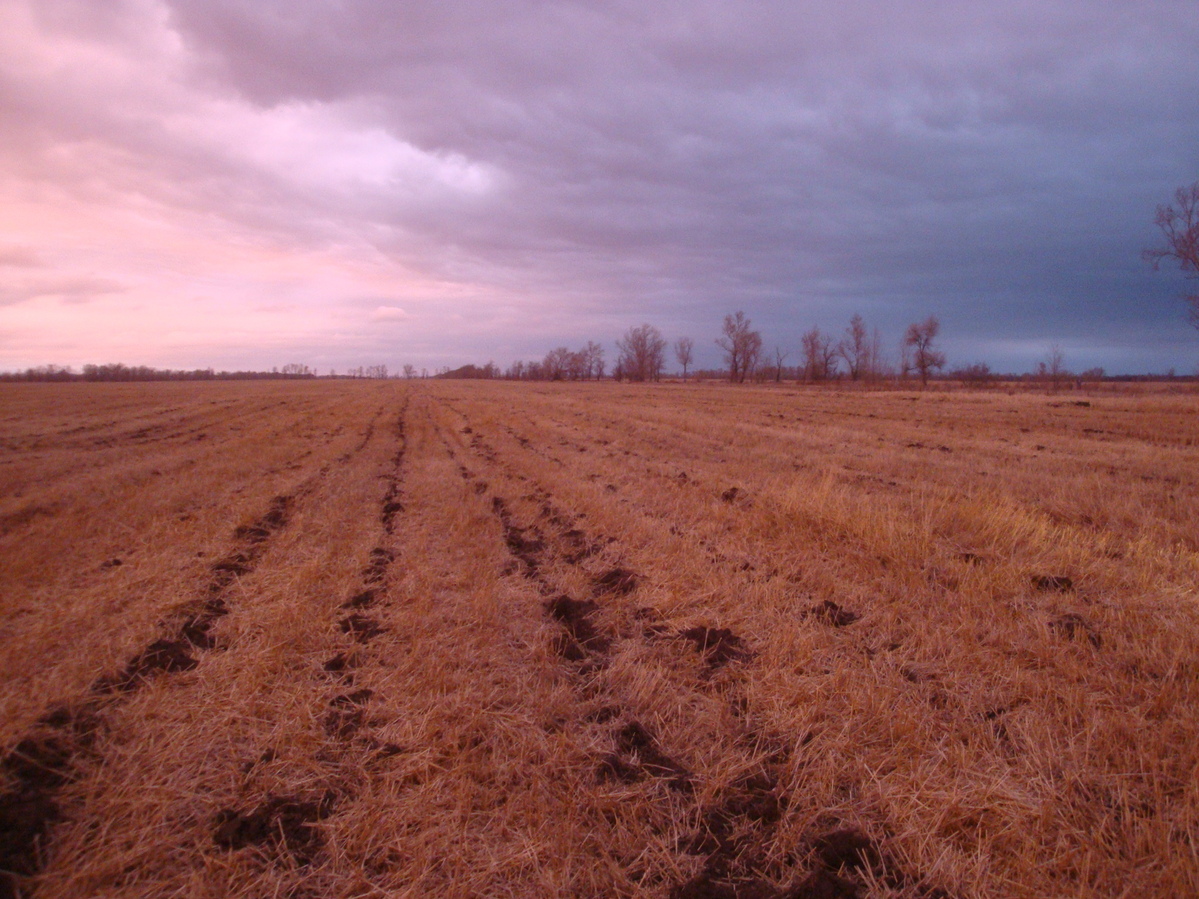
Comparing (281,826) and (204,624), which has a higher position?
(204,624)

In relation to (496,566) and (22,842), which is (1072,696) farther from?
(22,842)

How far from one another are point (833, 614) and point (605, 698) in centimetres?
223

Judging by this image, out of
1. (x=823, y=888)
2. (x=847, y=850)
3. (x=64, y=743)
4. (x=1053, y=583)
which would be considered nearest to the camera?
(x=823, y=888)

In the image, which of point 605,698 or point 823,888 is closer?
point 823,888

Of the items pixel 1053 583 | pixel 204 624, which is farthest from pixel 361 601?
pixel 1053 583

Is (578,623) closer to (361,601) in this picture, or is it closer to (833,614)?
(361,601)

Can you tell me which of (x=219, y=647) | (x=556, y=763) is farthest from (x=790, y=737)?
(x=219, y=647)

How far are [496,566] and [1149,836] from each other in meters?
5.06

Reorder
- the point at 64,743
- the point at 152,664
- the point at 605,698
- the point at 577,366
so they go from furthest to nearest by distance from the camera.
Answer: the point at 577,366, the point at 152,664, the point at 605,698, the point at 64,743

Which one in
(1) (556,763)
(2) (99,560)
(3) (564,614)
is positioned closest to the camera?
(1) (556,763)

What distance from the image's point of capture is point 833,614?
490 cm

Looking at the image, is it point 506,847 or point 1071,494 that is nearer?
point 506,847

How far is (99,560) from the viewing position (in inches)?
242

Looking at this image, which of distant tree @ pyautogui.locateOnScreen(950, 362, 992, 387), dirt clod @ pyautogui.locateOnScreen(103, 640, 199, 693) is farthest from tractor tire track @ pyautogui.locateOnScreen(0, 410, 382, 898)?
distant tree @ pyautogui.locateOnScreen(950, 362, 992, 387)
